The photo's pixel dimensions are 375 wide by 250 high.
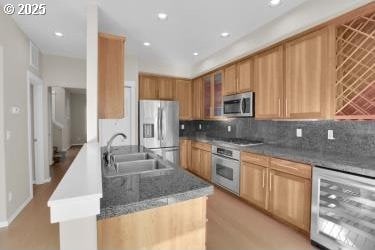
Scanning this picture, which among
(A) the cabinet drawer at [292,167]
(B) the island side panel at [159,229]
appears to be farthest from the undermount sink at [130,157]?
(A) the cabinet drawer at [292,167]

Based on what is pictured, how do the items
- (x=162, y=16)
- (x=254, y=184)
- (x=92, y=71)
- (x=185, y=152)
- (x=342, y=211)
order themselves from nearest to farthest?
1. (x=342, y=211)
2. (x=92, y=71)
3. (x=162, y=16)
4. (x=254, y=184)
5. (x=185, y=152)

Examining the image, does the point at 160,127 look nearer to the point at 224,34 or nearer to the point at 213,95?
the point at 213,95

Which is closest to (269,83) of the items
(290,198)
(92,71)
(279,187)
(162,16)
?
(279,187)

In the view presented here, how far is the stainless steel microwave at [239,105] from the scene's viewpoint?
3244 millimetres

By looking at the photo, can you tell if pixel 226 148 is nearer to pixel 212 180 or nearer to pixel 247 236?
pixel 212 180

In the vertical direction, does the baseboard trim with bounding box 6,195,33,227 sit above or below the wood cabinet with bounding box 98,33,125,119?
below

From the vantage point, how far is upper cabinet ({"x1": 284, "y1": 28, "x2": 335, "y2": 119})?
7.22 ft

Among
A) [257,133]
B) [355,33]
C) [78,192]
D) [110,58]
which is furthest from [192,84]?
[78,192]

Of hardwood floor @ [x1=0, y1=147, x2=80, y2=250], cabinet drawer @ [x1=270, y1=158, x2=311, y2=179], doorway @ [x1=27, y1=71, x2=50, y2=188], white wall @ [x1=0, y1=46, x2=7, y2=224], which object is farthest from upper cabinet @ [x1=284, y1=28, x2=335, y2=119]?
doorway @ [x1=27, y1=71, x2=50, y2=188]

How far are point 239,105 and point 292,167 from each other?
146 cm

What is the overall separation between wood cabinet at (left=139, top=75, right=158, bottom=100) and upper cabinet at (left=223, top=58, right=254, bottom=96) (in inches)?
66.4

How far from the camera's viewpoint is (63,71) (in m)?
4.20

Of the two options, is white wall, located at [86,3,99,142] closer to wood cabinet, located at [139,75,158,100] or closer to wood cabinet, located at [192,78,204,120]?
wood cabinet, located at [139,75,158,100]

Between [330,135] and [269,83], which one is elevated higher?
[269,83]
